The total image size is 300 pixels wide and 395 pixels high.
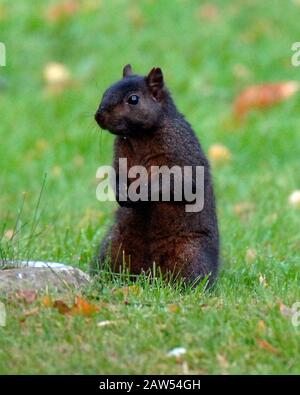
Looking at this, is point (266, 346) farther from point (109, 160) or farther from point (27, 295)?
point (109, 160)

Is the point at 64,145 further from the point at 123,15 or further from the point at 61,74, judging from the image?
the point at 123,15

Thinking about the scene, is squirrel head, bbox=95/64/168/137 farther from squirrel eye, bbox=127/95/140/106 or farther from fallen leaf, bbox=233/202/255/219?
fallen leaf, bbox=233/202/255/219

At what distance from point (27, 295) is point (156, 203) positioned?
3.68 ft

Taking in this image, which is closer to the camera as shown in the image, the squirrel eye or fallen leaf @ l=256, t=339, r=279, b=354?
fallen leaf @ l=256, t=339, r=279, b=354

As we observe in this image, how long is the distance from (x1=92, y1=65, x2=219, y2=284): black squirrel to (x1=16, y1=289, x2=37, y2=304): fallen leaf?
2.82 ft

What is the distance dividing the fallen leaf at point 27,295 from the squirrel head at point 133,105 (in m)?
1.05

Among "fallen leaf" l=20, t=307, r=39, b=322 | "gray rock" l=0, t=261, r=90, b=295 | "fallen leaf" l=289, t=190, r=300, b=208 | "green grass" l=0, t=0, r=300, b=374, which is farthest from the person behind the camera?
"fallen leaf" l=289, t=190, r=300, b=208

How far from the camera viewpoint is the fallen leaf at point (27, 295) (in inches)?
194

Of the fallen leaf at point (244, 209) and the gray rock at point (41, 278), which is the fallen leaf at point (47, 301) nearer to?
the gray rock at point (41, 278)

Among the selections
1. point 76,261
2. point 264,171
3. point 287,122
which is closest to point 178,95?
point 287,122

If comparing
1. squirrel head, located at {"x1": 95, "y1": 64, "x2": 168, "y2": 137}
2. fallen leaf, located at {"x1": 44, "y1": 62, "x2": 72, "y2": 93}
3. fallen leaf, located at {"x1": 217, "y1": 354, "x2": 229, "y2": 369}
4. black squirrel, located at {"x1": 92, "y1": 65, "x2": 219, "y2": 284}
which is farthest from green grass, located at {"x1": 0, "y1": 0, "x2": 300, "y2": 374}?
squirrel head, located at {"x1": 95, "y1": 64, "x2": 168, "y2": 137}

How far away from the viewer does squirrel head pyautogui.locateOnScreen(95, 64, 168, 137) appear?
18.4ft

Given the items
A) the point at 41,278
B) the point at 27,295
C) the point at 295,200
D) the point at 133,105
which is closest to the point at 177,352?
the point at 27,295

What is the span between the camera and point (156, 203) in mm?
5824
